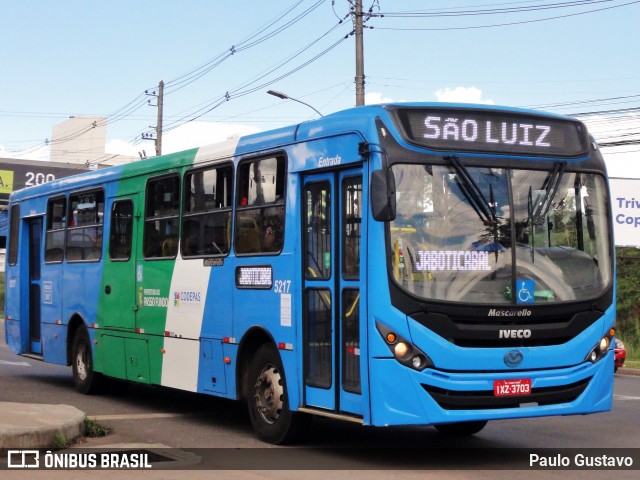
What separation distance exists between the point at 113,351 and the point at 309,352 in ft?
17.8

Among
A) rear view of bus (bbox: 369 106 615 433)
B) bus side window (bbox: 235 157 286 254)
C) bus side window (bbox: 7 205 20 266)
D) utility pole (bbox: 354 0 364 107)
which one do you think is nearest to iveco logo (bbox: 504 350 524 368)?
rear view of bus (bbox: 369 106 615 433)

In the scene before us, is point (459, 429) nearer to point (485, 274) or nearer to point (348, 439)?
point (348, 439)

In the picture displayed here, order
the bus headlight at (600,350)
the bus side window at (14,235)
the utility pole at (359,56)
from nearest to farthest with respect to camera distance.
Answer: the bus headlight at (600,350)
the bus side window at (14,235)
the utility pole at (359,56)

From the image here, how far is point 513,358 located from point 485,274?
0.80 metres

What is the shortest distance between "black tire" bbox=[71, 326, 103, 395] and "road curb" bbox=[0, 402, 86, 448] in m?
3.69

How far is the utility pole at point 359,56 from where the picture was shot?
89.4ft

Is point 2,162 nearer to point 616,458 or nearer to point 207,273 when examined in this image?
point 207,273

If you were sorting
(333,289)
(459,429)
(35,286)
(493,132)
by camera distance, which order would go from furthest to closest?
(35,286), (459,429), (333,289), (493,132)

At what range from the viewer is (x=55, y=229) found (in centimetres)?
1730

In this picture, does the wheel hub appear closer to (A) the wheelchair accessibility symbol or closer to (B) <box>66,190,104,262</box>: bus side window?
(A) the wheelchair accessibility symbol

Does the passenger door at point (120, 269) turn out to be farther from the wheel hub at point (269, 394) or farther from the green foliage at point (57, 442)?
the green foliage at point (57, 442)

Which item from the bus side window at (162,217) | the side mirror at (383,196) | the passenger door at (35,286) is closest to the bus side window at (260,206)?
the bus side window at (162,217)

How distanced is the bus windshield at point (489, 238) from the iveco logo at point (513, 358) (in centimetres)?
46

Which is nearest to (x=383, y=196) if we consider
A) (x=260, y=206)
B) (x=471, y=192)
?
(x=471, y=192)
